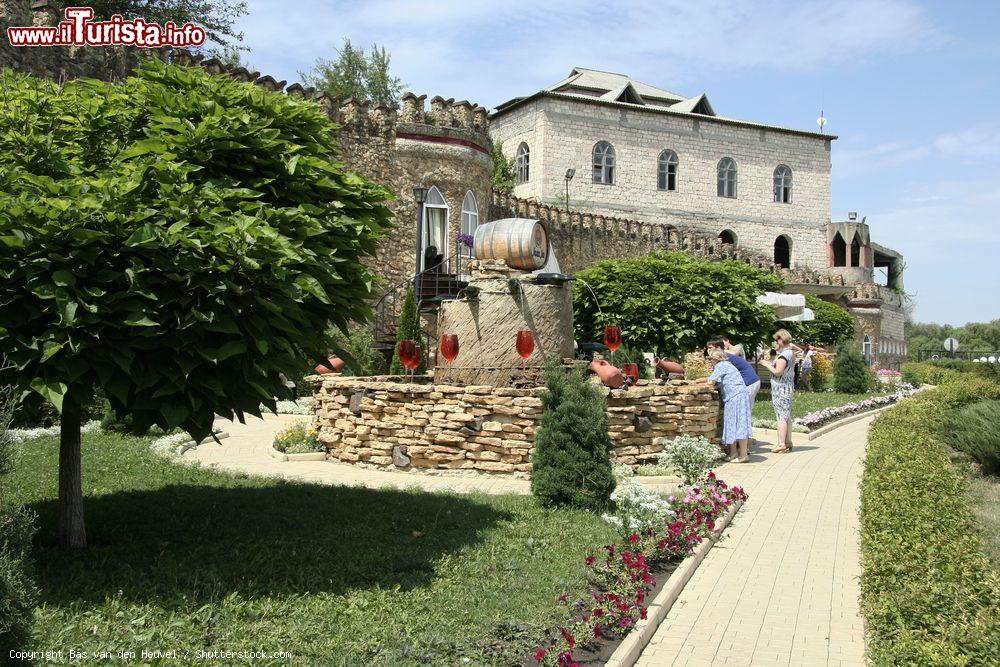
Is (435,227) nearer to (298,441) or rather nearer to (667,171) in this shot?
(298,441)

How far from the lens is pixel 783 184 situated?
46188mm

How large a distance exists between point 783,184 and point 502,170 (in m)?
17.1

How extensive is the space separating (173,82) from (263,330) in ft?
7.28

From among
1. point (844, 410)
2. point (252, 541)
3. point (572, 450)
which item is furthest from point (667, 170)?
point (252, 541)

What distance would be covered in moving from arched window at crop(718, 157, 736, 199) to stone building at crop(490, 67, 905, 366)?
5 centimetres

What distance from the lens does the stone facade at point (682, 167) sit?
3981cm

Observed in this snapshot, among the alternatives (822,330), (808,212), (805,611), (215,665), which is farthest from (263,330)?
(808,212)

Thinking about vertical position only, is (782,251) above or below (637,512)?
above

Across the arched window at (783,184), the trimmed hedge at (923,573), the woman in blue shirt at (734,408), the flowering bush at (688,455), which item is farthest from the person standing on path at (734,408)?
the arched window at (783,184)

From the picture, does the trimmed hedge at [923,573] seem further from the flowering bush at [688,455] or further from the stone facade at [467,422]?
the stone facade at [467,422]

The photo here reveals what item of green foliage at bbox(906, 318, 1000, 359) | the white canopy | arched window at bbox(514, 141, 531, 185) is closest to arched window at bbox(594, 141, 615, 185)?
arched window at bbox(514, 141, 531, 185)

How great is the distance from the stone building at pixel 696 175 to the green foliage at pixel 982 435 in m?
24.0

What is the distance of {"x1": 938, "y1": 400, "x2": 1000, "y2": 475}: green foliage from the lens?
10781 mm

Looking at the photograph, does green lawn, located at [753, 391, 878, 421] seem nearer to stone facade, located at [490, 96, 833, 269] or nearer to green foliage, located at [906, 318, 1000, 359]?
stone facade, located at [490, 96, 833, 269]
